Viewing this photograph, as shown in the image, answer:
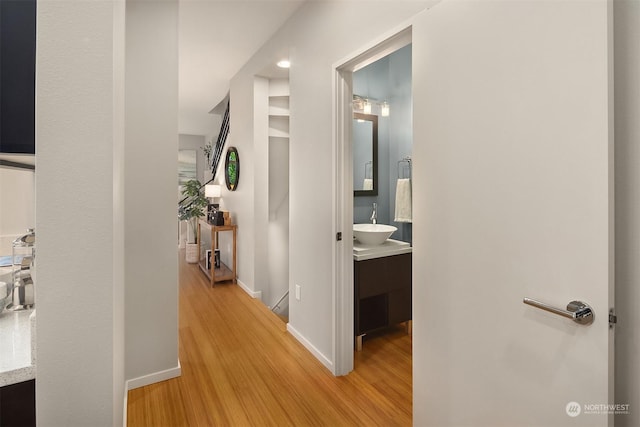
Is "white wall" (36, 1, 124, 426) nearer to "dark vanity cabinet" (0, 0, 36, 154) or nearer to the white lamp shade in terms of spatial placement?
"dark vanity cabinet" (0, 0, 36, 154)

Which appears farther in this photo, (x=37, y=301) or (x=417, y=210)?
(x=417, y=210)

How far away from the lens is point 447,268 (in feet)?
4.45

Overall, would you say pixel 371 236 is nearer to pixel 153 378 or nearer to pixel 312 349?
pixel 312 349

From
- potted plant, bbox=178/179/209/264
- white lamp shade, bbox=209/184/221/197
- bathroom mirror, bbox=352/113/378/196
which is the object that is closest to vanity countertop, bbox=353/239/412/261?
bathroom mirror, bbox=352/113/378/196

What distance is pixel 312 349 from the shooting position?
2471 millimetres

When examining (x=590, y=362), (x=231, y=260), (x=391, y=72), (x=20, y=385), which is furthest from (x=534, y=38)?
(x=231, y=260)

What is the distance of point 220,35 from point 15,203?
92.7 inches

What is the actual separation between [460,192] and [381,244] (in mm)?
1478

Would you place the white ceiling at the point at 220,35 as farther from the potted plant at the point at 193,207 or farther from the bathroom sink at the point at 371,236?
the bathroom sink at the point at 371,236

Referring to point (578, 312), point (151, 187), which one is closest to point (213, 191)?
point (151, 187)

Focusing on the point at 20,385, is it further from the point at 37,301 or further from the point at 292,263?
the point at 292,263

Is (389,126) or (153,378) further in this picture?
(389,126)

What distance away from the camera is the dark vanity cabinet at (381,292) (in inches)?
97.0

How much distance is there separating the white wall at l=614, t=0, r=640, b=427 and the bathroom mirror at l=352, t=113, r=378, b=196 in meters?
2.37
